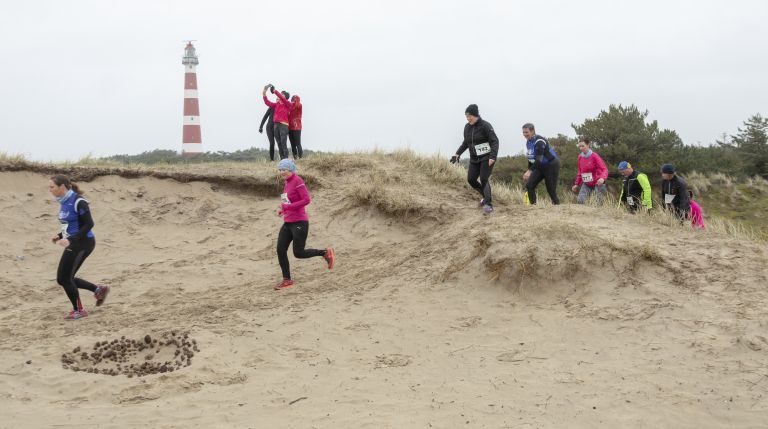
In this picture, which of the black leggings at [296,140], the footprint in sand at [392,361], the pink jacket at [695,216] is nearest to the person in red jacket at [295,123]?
the black leggings at [296,140]

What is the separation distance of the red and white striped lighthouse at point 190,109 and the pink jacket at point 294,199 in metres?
27.3

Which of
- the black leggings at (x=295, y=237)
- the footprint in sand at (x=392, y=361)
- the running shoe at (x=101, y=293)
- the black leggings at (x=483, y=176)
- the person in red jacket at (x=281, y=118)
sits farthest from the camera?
the person in red jacket at (x=281, y=118)

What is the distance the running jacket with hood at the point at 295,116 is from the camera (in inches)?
564

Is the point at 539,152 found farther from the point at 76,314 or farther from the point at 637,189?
the point at 76,314

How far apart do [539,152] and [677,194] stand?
2126 mm

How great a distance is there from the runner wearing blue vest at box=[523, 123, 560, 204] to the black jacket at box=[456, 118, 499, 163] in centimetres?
79

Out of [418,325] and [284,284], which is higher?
[284,284]

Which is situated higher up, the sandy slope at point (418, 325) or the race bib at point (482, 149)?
the race bib at point (482, 149)

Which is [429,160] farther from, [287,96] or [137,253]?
[137,253]

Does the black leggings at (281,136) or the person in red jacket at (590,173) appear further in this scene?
the black leggings at (281,136)

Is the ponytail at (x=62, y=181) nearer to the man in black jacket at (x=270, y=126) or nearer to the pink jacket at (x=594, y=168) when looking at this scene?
the man in black jacket at (x=270, y=126)

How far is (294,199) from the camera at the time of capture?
8820 mm

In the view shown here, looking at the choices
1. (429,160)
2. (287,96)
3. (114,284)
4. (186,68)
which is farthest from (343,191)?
(186,68)

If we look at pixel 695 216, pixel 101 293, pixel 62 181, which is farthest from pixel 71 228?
pixel 695 216
